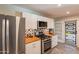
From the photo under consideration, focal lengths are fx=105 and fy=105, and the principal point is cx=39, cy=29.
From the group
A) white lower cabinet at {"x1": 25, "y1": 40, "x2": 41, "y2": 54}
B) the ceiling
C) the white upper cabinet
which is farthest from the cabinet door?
the ceiling

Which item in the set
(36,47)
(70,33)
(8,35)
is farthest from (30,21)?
(70,33)

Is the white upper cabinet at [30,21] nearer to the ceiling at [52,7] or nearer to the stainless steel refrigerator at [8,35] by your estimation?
the ceiling at [52,7]

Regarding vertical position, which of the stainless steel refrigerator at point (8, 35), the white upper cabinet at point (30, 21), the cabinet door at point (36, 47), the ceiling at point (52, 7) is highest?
the ceiling at point (52, 7)

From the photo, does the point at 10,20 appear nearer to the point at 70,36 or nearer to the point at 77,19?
the point at 77,19

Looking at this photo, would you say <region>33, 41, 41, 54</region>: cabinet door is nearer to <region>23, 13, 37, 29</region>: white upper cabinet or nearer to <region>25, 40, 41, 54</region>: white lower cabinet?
<region>25, 40, 41, 54</region>: white lower cabinet

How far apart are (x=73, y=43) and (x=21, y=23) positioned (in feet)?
16.9

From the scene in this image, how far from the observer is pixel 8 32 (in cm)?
231

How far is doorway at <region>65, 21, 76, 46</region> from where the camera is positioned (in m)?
6.88

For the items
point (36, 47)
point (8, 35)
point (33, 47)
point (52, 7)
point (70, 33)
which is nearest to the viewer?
point (8, 35)

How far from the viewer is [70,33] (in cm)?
722

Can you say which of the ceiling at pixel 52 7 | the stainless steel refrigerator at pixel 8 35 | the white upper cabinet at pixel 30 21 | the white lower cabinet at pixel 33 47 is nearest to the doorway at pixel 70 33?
the ceiling at pixel 52 7

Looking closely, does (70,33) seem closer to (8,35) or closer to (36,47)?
(36,47)

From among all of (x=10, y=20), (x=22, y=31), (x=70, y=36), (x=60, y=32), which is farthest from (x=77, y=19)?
(x=10, y=20)

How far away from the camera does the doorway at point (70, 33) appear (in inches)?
271
